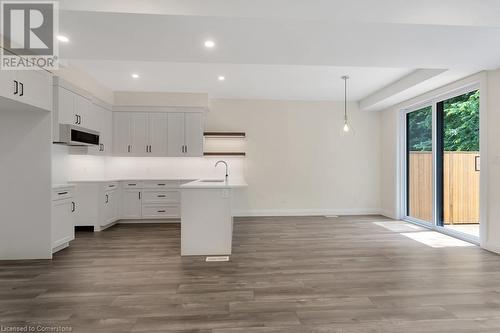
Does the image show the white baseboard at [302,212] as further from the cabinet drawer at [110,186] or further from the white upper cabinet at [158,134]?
the cabinet drawer at [110,186]

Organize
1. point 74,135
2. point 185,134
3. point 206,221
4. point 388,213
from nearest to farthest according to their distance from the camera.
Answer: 1. point 206,221
2. point 74,135
3. point 185,134
4. point 388,213

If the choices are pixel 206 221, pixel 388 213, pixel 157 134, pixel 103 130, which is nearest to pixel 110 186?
pixel 103 130

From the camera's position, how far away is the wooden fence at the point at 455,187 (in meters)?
4.58

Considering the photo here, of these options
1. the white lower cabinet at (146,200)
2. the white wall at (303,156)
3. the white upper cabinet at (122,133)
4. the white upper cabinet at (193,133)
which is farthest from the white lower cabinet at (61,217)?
the white wall at (303,156)

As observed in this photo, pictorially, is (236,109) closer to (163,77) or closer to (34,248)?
(163,77)

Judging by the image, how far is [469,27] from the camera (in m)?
2.64

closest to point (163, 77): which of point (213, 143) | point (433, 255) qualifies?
point (213, 143)

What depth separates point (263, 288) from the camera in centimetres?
269

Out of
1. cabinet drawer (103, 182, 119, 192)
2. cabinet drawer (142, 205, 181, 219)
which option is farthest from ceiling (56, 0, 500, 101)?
cabinet drawer (142, 205, 181, 219)

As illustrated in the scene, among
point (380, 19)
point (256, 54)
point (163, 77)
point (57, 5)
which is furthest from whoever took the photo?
point (163, 77)

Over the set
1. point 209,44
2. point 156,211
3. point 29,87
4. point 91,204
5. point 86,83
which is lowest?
point 156,211

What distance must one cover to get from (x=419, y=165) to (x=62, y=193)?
21.3ft

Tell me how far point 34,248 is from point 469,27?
557 centimetres

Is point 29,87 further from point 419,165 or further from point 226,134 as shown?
point 419,165
